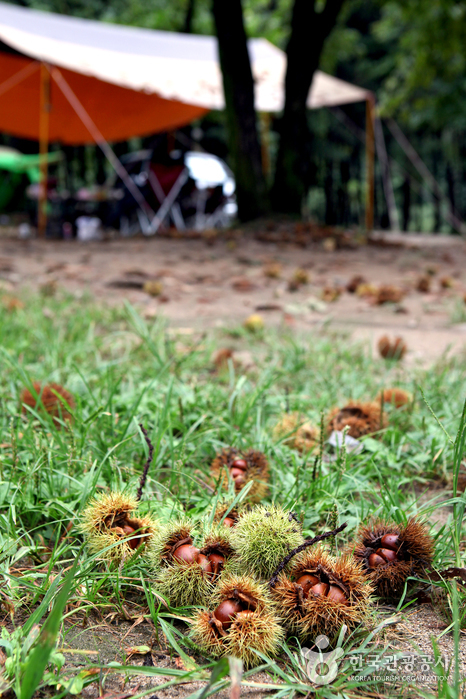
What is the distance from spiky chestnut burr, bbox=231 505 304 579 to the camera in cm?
83

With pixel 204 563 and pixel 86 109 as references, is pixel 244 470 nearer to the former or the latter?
pixel 204 563

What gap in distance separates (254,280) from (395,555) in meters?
3.45

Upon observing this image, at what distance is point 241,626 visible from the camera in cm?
72

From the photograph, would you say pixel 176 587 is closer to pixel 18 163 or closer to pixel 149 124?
pixel 149 124

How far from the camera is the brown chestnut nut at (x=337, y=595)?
2.50 feet

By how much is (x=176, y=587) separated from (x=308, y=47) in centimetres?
745

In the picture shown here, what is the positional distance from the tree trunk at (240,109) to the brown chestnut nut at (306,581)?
6792 mm

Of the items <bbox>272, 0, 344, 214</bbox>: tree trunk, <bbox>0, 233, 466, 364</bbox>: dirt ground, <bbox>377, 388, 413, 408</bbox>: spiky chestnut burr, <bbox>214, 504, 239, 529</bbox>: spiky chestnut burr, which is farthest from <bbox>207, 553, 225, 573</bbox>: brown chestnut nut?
<bbox>272, 0, 344, 214</bbox>: tree trunk

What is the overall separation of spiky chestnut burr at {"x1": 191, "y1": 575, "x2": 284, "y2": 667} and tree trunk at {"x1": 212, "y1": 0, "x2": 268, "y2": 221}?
683 cm

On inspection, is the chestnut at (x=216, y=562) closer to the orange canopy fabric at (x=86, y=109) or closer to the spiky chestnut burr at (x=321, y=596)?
the spiky chestnut burr at (x=321, y=596)

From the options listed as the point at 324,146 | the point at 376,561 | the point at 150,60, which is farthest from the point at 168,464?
the point at 324,146

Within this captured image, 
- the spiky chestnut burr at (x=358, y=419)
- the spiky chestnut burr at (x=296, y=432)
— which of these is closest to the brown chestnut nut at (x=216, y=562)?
the spiky chestnut burr at (x=296, y=432)

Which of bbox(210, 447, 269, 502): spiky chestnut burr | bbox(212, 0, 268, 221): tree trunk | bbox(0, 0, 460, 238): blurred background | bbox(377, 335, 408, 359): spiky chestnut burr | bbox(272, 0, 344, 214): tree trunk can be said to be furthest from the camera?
bbox(0, 0, 460, 238): blurred background

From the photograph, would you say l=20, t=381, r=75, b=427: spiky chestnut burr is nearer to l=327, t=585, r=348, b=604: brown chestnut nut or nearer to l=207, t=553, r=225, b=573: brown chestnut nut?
l=207, t=553, r=225, b=573: brown chestnut nut
